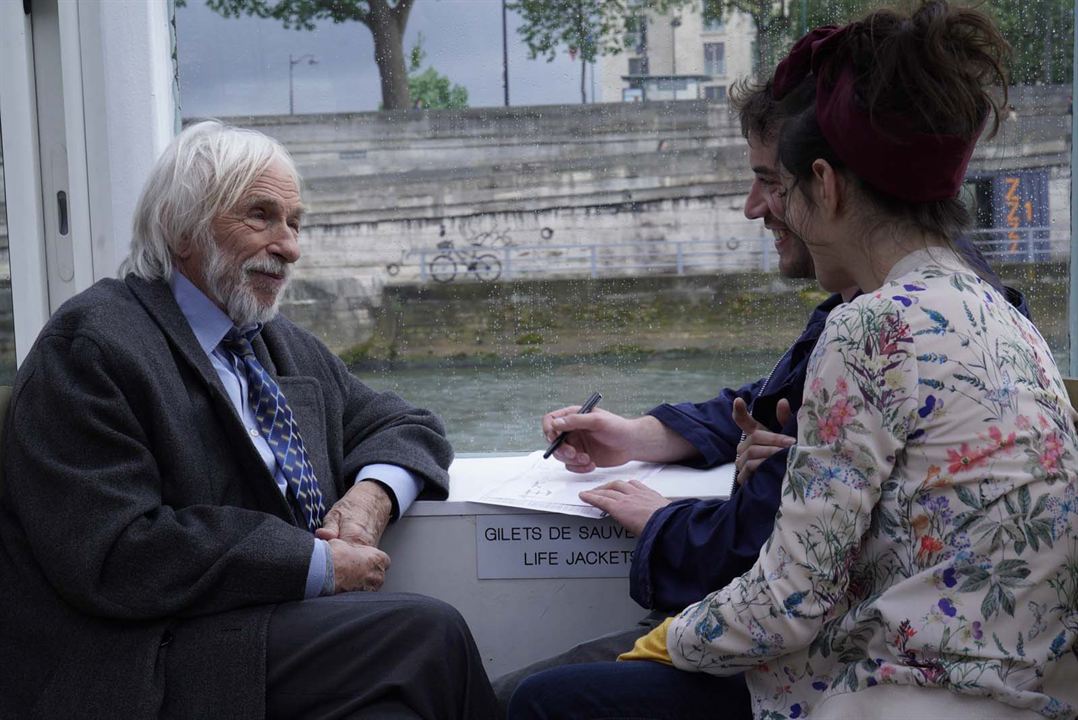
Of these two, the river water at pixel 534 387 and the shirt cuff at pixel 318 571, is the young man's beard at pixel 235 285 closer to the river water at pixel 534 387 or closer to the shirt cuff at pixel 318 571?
the shirt cuff at pixel 318 571

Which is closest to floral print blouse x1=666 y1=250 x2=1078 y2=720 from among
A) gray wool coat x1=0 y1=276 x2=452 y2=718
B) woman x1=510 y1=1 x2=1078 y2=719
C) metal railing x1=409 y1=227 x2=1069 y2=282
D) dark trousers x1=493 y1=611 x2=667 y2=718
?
woman x1=510 y1=1 x2=1078 y2=719

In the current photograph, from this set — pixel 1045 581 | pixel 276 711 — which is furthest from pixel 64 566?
pixel 1045 581

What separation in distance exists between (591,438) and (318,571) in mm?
699

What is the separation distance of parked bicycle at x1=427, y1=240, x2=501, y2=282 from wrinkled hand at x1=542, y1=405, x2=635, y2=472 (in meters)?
0.63

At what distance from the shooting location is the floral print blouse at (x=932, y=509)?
138 centimetres

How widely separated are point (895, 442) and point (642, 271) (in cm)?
169

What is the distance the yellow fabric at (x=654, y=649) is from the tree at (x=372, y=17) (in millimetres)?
1774

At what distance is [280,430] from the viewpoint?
2.26 m

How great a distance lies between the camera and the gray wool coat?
75.2 inches

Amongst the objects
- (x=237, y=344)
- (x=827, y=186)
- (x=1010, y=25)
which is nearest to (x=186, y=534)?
(x=237, y=344)

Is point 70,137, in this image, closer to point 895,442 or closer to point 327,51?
point 327,51

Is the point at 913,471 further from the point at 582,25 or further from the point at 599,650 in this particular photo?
the point at 582,25

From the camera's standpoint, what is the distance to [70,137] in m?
2.96

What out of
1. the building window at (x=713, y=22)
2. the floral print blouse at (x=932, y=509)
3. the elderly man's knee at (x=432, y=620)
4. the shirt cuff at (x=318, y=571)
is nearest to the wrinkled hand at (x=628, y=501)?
the elderly man's knee at (x=432, y=620)
